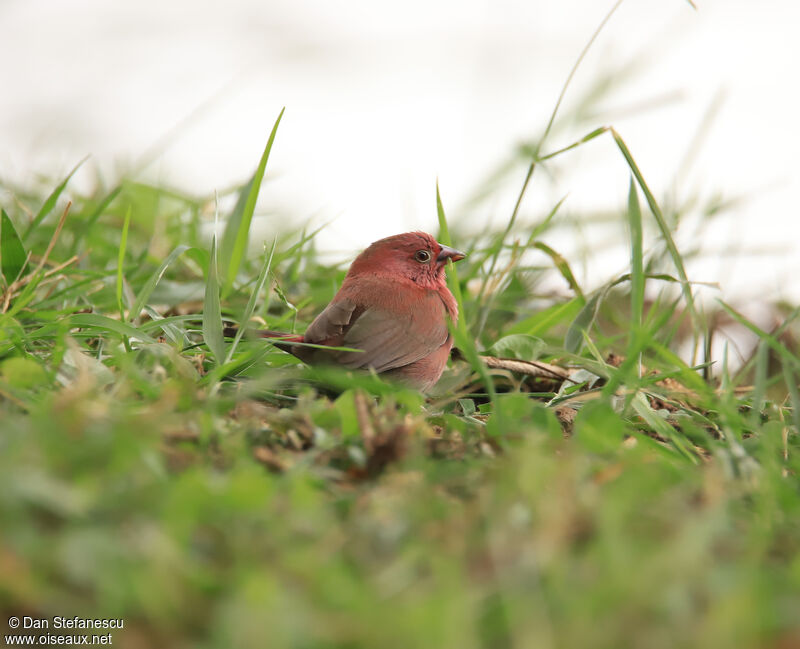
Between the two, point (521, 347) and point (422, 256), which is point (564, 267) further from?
point (422, 256)

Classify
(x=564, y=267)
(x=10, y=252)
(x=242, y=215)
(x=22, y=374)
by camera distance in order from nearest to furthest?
(x=22, y=374) < (x=242, y=215) < (x=10, y=252) < (x=564, y=267)

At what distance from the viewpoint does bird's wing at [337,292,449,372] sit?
2.87 meters

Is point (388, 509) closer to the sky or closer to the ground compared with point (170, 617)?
closer to the sky

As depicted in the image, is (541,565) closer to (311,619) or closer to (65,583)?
(311,619)

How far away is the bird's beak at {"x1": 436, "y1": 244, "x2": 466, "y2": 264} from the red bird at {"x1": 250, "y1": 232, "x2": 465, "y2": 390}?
0.03ft

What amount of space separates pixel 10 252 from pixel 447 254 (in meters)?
1.77

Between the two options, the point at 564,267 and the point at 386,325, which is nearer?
the point at 386,325

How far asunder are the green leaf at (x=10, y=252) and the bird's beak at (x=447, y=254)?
170 cm

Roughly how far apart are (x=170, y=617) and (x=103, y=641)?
0.10 m

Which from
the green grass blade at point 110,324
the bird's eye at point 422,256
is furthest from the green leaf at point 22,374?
the bird's eye at point 422,256

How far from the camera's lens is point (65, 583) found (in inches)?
46.7

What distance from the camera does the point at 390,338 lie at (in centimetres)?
295

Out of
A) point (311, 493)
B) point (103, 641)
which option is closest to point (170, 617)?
point (103, 641)

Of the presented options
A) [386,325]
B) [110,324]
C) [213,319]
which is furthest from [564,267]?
[110,324]
